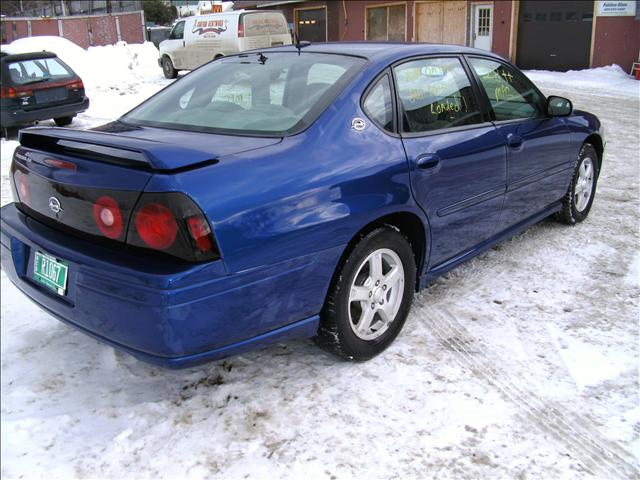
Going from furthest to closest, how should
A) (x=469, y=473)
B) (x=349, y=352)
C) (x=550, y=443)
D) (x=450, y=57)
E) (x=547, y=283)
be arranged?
(x=547, y=283) < (x=450, y=57) < (x=349, y=352) < (x=550, y=443) < (x=469, y=473)

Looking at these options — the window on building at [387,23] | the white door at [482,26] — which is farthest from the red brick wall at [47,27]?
the white door at [482,26]

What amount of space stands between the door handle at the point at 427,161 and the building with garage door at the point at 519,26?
57.8 ft

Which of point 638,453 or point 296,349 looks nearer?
point 638,453

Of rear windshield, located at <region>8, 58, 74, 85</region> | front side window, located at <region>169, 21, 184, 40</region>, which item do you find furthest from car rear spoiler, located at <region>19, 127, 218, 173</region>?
front side window, located at <region>169, 21, 184, 40</region>

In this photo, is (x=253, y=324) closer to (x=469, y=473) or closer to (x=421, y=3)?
(x=469, y=473)

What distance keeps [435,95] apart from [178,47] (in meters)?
18.5

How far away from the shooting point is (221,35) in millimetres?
18266

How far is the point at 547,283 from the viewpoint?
164 inches

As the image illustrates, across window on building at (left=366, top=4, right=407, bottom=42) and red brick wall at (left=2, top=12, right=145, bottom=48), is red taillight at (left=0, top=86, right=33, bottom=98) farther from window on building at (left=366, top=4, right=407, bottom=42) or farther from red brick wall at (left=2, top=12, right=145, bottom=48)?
red brick wall at (left=2, top=12, right=145, bottom=48)

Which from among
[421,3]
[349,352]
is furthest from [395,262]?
[421,3]

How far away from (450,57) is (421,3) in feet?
73.0

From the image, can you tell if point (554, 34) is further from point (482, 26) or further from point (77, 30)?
point (77, 30)

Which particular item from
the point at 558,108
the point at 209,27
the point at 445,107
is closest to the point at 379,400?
the point at 445,107

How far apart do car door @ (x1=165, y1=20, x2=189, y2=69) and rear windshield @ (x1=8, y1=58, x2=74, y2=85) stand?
30.7 feet
